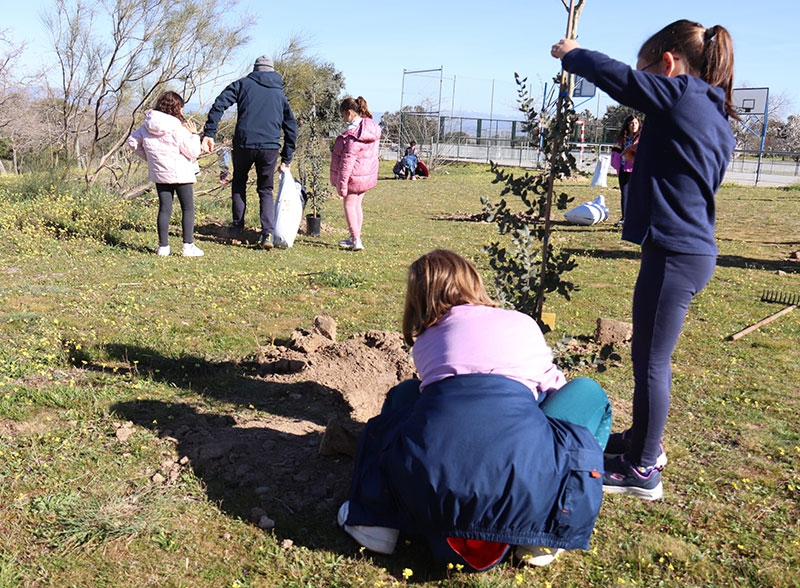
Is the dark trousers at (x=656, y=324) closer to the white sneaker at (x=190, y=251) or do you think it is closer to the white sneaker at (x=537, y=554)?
the white sneaker at (x=537, y=554)

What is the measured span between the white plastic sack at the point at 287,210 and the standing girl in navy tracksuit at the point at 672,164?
6500 millimetres

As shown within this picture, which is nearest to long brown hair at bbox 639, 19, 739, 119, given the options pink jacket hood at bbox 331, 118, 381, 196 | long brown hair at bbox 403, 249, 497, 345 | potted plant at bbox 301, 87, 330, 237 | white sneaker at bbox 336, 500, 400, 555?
long brown hair at bbox 403, 249, 497, 345

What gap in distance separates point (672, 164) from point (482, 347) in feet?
3.37

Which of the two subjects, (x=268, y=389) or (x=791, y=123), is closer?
(x=268, y=389)

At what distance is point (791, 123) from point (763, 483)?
2404 inches

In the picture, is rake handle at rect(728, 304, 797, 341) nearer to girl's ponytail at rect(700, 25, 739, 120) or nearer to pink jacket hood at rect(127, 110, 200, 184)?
girl's ponytail at rect(700, 25, 739, 120)

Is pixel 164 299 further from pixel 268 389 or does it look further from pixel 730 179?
pixel 730 179

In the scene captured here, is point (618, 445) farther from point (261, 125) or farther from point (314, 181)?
point (314, 181)

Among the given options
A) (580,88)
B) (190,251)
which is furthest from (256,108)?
(580,88)

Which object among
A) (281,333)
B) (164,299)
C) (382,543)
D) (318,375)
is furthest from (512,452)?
(164,299)

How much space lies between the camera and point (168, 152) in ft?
25.7

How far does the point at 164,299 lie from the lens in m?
6.06

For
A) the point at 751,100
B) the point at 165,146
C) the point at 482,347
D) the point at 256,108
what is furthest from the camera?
the point at 751,100

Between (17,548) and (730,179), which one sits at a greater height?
(730,179)
